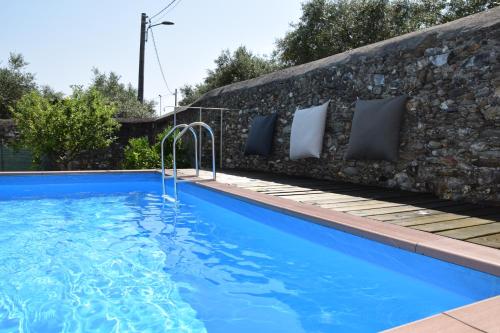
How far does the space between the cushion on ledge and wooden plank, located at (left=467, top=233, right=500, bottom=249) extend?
3.67m

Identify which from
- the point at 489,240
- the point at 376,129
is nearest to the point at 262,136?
the point at 376,129

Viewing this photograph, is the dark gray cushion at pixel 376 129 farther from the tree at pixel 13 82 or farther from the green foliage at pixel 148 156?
the tree at pixel 13 82

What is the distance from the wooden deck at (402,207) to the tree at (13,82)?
14338 millimetres

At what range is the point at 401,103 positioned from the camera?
4.79 metres

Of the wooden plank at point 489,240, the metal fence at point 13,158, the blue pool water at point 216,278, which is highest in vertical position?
the metal fence at point 13,158

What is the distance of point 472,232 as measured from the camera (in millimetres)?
2766

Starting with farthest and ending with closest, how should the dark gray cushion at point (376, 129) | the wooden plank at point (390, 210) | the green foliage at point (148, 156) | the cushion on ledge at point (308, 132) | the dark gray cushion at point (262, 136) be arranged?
1. the green foliage at point (148, 156)
2. the dark gray cushion at point (262, 136)
3. the cushion on ledge at point (308, 132)
4. the dark gray cushion at point (376, 129)
5. the wooden plank at point (390, 210)

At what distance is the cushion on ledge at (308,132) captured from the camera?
20.2ft

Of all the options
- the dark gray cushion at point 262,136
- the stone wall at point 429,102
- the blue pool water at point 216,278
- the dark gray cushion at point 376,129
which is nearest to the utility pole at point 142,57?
the dark gray cushion at point 262,136

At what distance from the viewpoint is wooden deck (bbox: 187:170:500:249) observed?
286 centimetres

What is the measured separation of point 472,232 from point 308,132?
3.73 meters

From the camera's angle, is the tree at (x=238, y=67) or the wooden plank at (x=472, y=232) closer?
the wooden plank at (x=472, y=232)

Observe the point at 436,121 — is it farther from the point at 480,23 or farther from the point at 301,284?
the point at 301,284

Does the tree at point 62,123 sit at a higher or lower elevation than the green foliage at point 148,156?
higher
